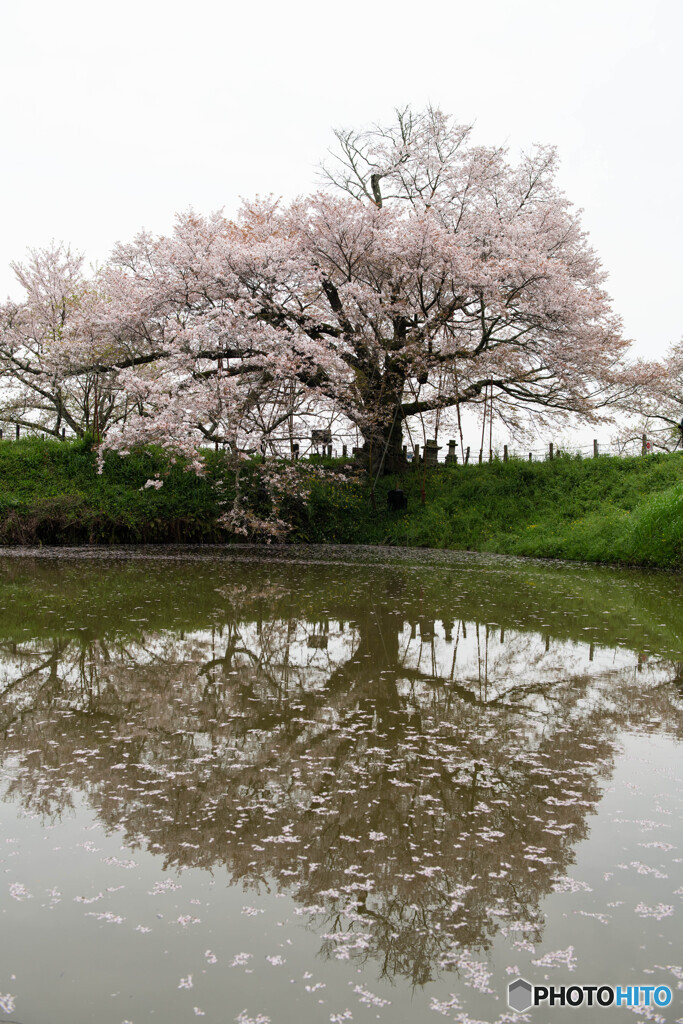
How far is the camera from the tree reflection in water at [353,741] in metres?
3.26

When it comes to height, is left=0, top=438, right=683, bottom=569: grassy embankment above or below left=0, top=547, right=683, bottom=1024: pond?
above

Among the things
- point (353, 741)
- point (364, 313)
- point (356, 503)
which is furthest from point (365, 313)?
point (353, 741)

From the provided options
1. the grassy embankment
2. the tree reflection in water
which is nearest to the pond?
the tree reflection in water

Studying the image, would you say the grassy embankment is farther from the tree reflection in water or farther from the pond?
the pond

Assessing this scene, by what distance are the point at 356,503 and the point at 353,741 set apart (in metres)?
18.9

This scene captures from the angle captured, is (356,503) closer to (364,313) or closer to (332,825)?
(364,313)

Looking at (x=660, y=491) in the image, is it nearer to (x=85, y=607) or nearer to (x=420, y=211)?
(x=420, y=211)

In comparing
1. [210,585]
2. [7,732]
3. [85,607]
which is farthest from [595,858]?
[210,585]

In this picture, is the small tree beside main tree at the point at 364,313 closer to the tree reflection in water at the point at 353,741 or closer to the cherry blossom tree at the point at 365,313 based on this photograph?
→ the cherry blossom tree at the point at 365,313

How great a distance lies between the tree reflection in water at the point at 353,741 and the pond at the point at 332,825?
0.02 meters

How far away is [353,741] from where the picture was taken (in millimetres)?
5035

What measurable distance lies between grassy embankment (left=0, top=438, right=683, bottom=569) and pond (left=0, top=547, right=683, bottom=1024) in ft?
41.3

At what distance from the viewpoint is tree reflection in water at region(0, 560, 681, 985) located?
10.7ft

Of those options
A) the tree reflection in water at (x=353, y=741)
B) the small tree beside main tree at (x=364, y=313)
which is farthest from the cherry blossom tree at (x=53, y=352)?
the tree reflection in water at (x=353, y=741)
